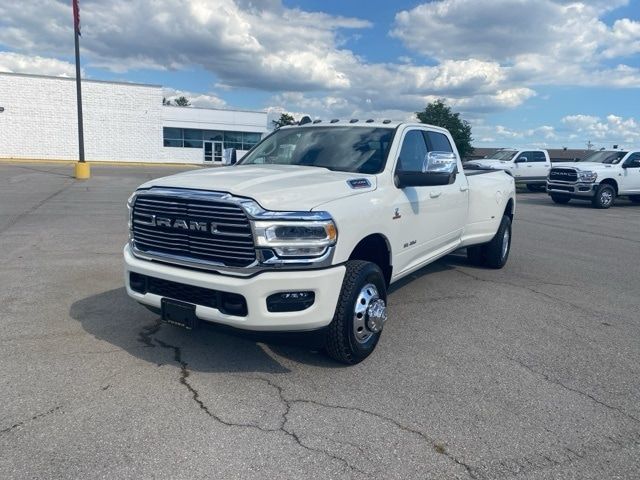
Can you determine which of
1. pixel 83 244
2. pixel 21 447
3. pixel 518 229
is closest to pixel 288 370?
pixel 21 447

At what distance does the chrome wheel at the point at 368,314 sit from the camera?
162 inches

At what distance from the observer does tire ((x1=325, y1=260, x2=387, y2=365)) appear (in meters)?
3.94

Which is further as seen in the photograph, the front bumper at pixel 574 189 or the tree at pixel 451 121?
the tree at pixel 451 121

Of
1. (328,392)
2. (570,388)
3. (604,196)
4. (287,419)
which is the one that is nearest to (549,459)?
(570,388)

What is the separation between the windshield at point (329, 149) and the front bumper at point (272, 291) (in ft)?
4.73

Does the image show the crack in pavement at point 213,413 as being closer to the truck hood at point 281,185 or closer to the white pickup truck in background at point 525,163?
the truck hood at point 281,185

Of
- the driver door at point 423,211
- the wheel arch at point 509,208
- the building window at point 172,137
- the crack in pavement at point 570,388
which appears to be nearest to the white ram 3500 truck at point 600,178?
the wheel arch at point 509,208

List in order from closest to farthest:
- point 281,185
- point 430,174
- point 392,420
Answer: point 392,420 < point 281,185 < point 430,174

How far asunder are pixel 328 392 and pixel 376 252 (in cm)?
141

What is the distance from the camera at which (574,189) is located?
63.6ft

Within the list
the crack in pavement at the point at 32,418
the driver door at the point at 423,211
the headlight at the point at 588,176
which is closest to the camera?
the crack in pavement at the point at 32,418

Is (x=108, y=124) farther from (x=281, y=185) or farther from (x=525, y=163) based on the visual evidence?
(x=281, y=185)

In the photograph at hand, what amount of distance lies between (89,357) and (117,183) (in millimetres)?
19645

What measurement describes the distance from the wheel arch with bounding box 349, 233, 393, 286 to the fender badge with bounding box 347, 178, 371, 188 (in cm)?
41
